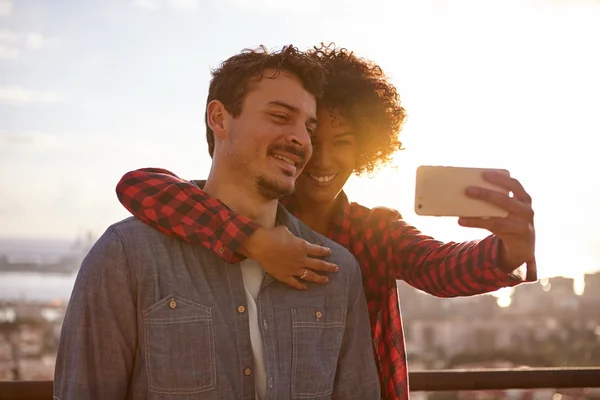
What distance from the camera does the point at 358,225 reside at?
8.98 ft

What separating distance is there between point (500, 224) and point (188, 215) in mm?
838

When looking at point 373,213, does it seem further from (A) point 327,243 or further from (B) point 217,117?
(B) point 217,117

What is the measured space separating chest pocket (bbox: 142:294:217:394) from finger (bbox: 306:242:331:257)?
0.37 meters

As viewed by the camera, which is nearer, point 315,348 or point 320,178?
point 315,348

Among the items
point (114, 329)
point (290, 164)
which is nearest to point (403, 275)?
point (290, 164)

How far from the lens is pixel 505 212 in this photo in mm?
1961

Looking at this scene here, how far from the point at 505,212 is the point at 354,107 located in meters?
0.97

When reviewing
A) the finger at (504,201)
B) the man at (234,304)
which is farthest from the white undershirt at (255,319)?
the finger at (504,201)

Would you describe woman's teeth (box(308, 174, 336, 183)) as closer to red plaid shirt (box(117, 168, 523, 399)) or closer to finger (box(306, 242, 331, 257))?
red plaid shirt (box(117, 168, 523, 399))

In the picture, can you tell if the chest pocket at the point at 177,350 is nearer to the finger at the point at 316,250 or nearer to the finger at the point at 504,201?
the finger at the point at 316,250

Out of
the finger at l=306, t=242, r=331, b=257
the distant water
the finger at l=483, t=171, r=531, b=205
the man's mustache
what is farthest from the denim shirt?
the distant water

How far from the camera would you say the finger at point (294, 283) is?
7.00ft

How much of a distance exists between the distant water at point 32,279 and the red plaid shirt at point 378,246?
6987 cm

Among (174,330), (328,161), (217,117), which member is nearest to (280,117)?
(217,117)
